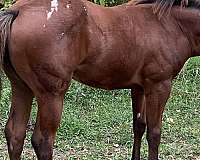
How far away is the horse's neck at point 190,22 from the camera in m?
4.43

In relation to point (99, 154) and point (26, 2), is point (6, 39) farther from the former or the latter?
point (99, 154)

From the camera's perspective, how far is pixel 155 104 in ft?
14.1

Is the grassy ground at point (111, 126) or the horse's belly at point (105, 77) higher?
the horse's belly at point (105, 77)

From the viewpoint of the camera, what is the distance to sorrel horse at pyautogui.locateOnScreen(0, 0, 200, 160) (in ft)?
11.9

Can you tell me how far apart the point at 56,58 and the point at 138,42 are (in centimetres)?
89

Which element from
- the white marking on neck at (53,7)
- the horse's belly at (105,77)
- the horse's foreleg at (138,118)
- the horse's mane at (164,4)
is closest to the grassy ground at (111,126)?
the horse's foreleg at (138,118)

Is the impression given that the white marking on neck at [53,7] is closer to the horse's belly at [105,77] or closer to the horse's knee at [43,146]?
the horse's belly at [105,77]

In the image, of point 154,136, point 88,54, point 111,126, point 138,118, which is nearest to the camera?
point 88,54

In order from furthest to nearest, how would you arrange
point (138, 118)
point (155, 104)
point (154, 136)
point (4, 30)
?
point (138, 118) → point (154, 136) → point (155, 104) → point (4, 30)

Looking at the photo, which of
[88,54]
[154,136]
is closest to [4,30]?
[88,54]

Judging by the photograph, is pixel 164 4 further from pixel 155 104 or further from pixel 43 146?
pixel 43 146

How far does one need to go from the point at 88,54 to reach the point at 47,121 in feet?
2.08

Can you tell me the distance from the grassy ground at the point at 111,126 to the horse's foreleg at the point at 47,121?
3.40 feet

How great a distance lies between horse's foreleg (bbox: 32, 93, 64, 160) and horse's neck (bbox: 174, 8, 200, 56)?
1410 mm
